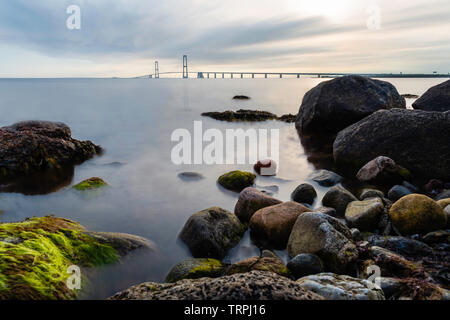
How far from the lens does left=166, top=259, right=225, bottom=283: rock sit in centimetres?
349

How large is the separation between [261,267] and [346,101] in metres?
9.66

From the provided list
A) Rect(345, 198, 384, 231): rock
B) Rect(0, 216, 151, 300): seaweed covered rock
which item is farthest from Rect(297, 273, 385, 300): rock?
Rect(0, 216, 151, 300): seaweed covered rock

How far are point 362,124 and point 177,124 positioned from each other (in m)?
13.3

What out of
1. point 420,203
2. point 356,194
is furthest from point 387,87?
point 420,203

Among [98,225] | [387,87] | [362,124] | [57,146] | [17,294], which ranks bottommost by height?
[98,225]

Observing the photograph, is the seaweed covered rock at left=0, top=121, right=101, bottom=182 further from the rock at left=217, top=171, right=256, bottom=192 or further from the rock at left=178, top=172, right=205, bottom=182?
the rock at left=217, top=171, right=256, bottom=192

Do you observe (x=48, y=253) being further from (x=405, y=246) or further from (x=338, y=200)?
(x=338, y=200)

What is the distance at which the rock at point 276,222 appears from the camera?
14.3ft

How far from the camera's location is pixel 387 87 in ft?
39.4

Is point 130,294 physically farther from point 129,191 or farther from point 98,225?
point 129,191

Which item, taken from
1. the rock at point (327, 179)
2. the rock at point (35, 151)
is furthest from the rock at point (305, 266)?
the rock at point (35, 151)

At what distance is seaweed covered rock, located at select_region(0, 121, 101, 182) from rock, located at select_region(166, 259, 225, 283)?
19.4 ft

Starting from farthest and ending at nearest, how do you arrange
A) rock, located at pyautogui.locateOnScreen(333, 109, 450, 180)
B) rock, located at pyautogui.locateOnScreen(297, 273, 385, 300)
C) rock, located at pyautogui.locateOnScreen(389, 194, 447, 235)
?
1. rock, located at pyautogui.locateOnScreen(333, 109, 450, 180)
2. rock, located at pyautogui.locateOnScreen(389, 194, 447, 235)
3. rock, located at pyautogui.locateOnScreen(297, 273, 385, 300)

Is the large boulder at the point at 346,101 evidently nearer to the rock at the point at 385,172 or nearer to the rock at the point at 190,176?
the rock at the point at 385,172
